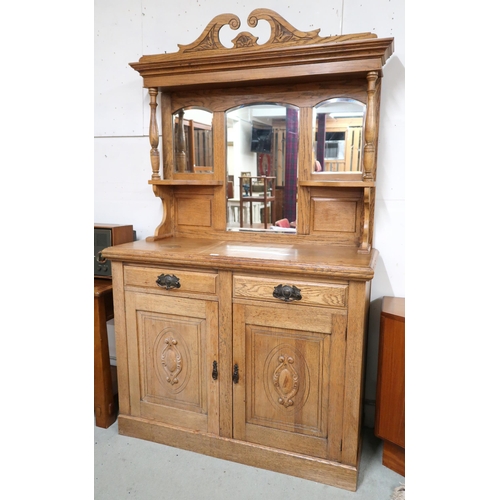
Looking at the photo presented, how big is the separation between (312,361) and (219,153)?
46.6 inches

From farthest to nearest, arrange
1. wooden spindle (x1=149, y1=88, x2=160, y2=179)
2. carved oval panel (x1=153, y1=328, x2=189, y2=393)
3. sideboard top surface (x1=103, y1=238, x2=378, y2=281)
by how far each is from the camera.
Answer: wooden spindle (x1=149, y1=88, x2=160, y2=179)
carved oval panel (x1=153, y1=328, x2=189, y2=393)
sideboard top surface (x1=103, y1=238, x2=378, y2=281)

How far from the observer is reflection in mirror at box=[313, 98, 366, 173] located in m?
1.89

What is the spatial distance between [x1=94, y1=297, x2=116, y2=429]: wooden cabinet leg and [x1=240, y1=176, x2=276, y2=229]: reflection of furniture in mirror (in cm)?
93

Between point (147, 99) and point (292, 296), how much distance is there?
59.3 inches

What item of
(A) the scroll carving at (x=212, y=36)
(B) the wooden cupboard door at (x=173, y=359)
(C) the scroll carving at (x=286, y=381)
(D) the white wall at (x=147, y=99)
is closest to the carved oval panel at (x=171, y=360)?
(B) the wooden cupboard door at (x=173, y=359)

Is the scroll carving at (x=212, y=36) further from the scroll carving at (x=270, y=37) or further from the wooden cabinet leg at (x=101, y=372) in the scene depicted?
the wooden cabinet leg at (x=101, y=372)

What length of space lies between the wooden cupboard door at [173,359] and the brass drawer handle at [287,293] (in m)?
0.30

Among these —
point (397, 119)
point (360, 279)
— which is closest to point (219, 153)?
point (397, 119)

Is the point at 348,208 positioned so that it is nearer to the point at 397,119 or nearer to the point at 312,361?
the point at 397,119

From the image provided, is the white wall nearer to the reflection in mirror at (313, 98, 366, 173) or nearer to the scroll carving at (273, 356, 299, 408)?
the reflection in mirror at (313, 98, 366, 173)

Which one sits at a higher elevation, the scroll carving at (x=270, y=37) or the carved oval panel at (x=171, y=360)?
the scroll carving at (x=270, y=37)

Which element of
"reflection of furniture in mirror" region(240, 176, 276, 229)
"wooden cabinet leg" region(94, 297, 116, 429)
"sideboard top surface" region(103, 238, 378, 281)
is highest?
"reflection of furniture in mirror" region(240, 176, 276, 229)

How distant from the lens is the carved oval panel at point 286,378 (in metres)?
1.65

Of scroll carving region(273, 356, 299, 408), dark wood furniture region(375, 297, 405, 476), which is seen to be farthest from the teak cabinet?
dark wood furniture region(375, 297, 405, 476)
